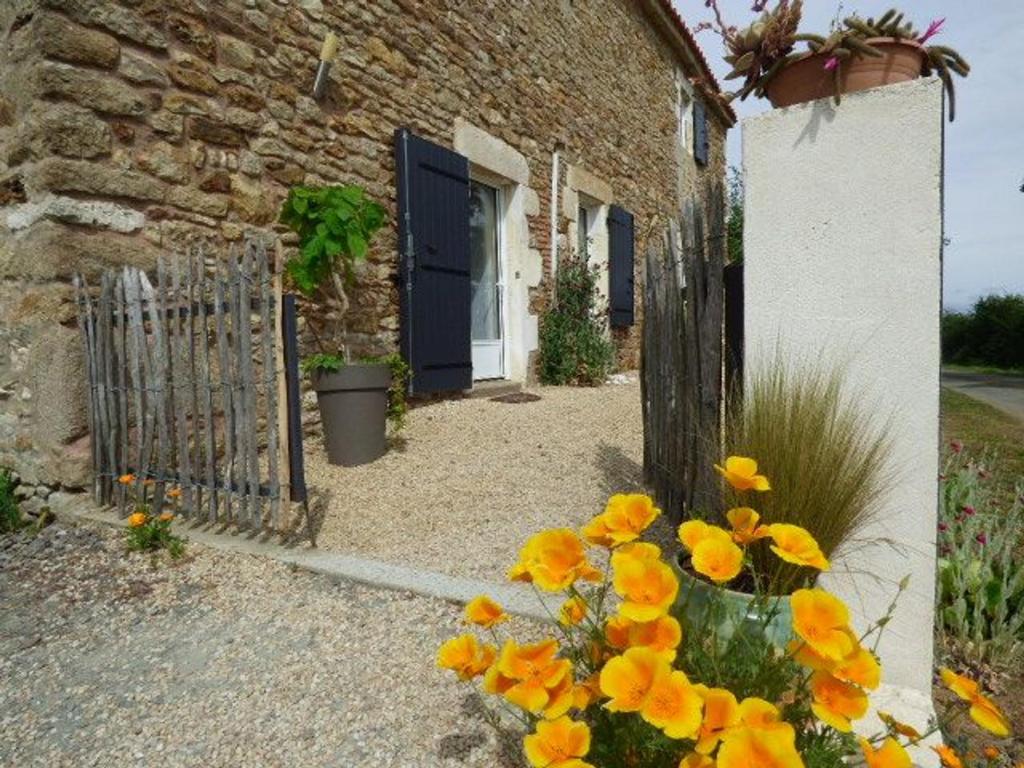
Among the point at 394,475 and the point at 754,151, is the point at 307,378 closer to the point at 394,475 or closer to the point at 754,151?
the point at 394,475

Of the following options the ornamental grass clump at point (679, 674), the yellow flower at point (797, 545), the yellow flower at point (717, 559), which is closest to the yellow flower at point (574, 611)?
the ornamental grass clump at point (679, 674)

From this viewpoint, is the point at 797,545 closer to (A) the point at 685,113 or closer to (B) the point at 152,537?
(B) the point at 152,537

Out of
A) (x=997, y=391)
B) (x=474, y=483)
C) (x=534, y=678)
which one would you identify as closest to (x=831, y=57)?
(x=534, y=678)

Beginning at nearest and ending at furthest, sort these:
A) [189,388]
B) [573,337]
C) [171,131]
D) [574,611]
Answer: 1. [574,611]
2. [189,388]
3. [171,131]
4. [573,337]

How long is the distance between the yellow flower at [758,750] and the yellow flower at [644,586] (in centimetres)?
19

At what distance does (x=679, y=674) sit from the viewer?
0.90 metres

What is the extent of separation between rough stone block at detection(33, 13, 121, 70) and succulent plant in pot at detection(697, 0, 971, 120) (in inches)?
112

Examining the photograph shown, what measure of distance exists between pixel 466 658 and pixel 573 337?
224 inches

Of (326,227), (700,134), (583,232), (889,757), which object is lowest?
(889,757)

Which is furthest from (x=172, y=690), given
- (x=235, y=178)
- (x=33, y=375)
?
(x=235, y=178)

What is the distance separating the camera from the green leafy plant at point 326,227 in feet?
11.6

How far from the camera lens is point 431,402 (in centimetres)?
509

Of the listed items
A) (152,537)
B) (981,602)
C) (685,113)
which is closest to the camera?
(981,602)

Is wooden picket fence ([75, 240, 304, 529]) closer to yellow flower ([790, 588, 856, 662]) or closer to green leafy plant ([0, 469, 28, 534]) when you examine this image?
green leafy plant ([0, 469, 28, 534])
